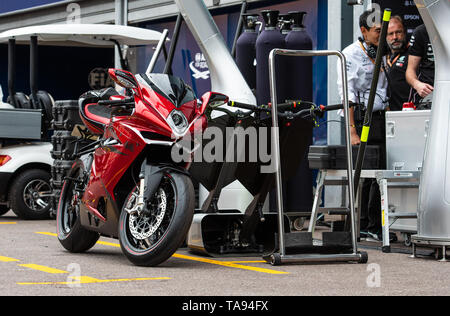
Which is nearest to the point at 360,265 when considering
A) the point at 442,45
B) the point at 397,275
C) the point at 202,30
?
the point at 397,275

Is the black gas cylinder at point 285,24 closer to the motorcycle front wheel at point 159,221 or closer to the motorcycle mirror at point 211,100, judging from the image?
the motorcycle mirror at point 211,100

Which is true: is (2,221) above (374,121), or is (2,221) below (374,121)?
below

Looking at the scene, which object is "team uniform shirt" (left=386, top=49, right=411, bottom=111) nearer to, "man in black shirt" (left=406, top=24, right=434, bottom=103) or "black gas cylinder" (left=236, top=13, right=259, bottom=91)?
"man in black shirt" (left=406, top=24, right=434, bottom=103)

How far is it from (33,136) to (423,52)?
5.11 m

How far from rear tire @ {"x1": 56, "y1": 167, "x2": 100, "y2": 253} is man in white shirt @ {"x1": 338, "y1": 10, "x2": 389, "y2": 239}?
110 inches

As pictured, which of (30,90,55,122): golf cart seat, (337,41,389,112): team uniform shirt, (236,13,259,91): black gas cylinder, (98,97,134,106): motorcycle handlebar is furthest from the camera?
(30,90,55,122): golf cart seat

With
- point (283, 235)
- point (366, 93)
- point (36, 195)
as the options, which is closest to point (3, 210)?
point (36, 195)

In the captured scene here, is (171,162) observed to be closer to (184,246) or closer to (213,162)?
(213,162)

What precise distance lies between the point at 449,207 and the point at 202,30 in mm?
3305

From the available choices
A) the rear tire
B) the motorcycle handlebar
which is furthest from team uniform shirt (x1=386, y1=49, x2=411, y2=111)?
the rear tire

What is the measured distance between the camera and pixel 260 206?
Result: 8.21m

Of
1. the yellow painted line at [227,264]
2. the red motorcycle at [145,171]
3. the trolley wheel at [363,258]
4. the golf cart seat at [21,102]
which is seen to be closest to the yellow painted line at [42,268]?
the red motorcycle at [145,171]

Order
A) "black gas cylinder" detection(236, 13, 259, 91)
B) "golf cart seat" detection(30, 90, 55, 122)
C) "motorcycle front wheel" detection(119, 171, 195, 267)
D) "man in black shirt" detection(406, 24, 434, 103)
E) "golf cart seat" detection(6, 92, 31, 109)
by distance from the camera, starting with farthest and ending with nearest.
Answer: "golf cart seat" detection(6, 92, 31, 109) < "golf cart seat" detection(30, 90, 55, 122) < "black gas cylinder" detection(236, 13, 259, 91) < "man in black shirt" detection(406, 24, 434, 103) < "motorcycle front wheel" detection(119, 171, 195, 267)

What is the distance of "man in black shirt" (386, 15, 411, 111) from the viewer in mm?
10164
